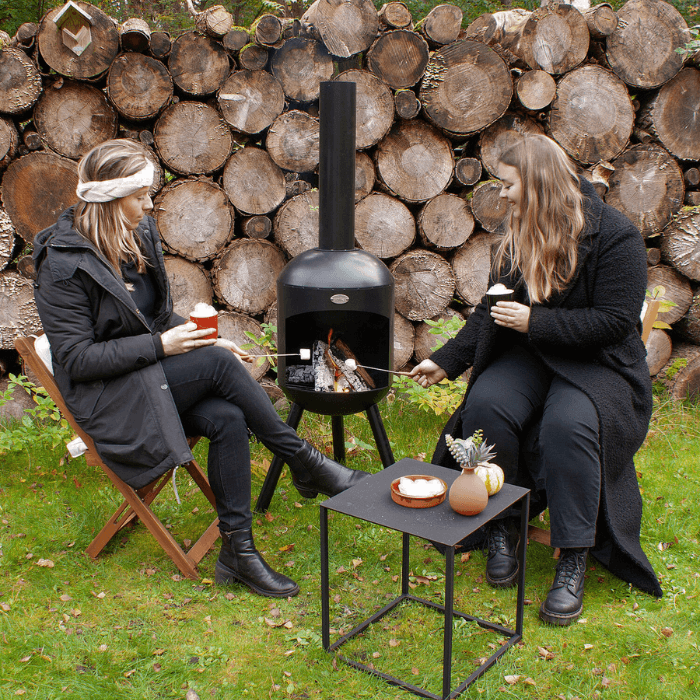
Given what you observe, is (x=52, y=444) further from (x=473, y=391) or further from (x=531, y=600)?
(x=531, y=600)

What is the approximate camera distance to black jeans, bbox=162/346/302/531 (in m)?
2.70

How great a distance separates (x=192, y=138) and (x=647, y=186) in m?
2.82

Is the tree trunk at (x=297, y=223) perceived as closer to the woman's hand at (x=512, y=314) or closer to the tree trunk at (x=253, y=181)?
the tree trunk at (x=253, y=181)

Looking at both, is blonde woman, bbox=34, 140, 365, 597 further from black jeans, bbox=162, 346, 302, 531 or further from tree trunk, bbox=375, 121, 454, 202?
tree trunk, bbox=375, 121, 454, 202

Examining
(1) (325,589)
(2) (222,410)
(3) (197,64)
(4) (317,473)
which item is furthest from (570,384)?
(3) (197,64)

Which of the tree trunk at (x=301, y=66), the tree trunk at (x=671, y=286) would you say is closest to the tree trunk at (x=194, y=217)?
the tree trunk at (x=301, y=66)

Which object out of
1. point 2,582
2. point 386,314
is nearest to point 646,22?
point 386,314

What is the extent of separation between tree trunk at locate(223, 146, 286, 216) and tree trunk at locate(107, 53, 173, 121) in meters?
0.51

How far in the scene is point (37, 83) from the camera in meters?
3.68

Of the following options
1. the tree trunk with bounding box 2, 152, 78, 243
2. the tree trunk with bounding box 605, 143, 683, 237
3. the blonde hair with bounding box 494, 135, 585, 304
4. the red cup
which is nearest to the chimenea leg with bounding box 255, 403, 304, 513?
the red cup

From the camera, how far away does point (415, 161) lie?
416cm

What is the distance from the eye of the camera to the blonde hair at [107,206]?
8.59ft

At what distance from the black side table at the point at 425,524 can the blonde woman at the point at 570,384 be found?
28 centimetres

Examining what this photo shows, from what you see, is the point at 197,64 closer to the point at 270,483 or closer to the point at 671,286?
the point at 270,483
